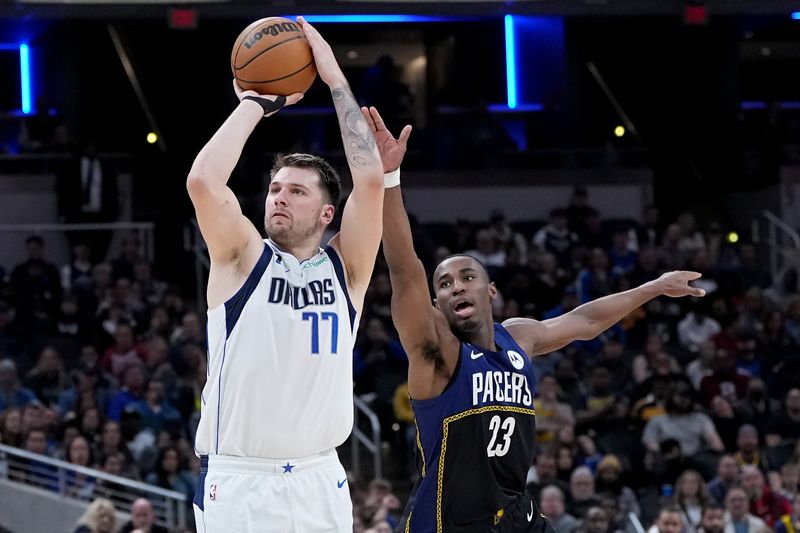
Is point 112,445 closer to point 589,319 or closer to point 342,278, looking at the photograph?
point 589,319

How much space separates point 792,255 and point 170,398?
9.21 meters

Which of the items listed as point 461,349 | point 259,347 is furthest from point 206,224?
point 461,349

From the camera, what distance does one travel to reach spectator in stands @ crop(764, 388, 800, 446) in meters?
13.6

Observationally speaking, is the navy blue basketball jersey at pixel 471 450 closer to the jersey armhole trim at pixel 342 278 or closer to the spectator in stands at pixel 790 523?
the jersey armhole trim at pixel 342 278

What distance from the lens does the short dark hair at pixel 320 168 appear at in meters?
5.26

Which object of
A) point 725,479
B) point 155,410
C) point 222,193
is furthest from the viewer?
point 155,410

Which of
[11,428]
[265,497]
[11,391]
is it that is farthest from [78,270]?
[265,497]

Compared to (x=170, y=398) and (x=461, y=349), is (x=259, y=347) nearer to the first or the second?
(x=461, y=349)

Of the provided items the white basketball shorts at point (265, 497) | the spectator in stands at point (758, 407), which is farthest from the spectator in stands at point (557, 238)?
the white basketball shorts at point (265, 497)

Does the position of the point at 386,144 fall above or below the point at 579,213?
below

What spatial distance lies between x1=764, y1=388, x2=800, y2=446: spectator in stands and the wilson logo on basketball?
949 centimetres

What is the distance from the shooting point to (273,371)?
193 inches

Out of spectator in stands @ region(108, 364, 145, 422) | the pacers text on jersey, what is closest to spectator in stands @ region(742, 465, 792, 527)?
spectator in stands @ region(108, 364, 145, 422)

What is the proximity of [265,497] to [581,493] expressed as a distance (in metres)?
7.45
